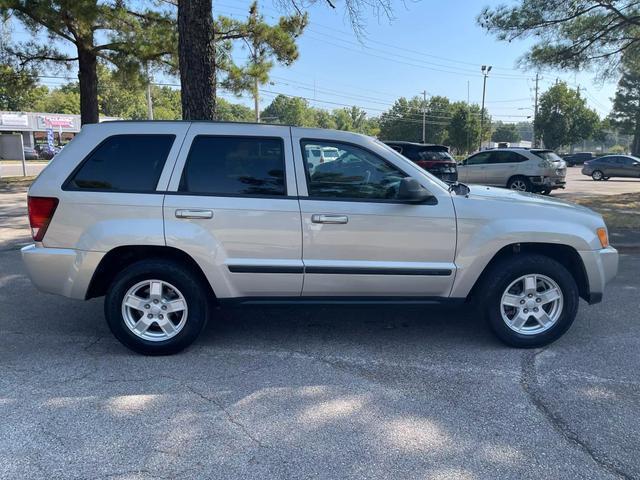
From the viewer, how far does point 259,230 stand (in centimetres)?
399

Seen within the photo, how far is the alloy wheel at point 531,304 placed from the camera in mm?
4258

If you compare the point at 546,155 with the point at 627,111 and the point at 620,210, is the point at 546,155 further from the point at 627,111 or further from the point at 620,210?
the point at 627,111

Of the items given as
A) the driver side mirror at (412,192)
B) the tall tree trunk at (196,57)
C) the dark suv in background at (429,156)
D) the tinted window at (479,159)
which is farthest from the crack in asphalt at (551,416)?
the tinted window at (479,159)

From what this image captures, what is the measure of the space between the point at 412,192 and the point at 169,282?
2.07 metres

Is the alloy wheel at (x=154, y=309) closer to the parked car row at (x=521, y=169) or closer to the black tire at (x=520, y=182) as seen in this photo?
the parked car row at (x=521, y=169)

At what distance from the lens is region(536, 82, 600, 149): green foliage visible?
58.3 meters

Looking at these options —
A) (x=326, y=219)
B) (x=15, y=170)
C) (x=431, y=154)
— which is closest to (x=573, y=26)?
(x=431, y=154)

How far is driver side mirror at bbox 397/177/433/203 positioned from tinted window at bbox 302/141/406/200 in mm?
155

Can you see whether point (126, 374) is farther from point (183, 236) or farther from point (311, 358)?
point (311, 358)

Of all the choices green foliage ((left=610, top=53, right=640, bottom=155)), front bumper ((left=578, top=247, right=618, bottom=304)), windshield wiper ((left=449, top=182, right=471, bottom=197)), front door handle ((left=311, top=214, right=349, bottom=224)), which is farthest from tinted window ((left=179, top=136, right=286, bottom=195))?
green foliage ((left=610, top=53, right=640, bottom=155))

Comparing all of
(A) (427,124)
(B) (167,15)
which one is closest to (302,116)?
(A) (427,124)

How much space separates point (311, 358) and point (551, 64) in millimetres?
13267

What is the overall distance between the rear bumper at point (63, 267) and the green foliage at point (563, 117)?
6333 centimetres

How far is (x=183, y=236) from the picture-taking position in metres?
3.96
